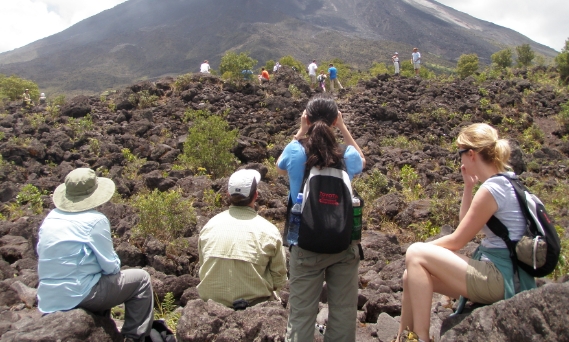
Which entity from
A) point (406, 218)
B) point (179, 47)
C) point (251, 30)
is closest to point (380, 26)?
point (251, 30)

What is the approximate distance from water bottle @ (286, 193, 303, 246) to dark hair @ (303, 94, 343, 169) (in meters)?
0.23

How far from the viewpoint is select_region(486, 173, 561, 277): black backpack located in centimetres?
234

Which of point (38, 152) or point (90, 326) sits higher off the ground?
point (90, 326)

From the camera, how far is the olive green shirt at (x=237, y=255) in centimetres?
298

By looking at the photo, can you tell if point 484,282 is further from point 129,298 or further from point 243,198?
point 129,298

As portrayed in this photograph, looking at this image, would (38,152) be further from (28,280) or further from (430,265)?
(430,265)

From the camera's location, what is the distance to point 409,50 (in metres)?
85.6

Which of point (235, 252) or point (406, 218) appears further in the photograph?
point (406, 218)

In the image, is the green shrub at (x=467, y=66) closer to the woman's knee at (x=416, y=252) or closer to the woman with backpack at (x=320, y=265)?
the woman with backpack at (x=320, y=265)

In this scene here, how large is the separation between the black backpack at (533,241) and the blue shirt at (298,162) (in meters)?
0.83

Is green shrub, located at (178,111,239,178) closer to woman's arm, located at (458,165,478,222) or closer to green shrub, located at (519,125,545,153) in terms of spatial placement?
woman's arm, located at (458,165,478,222)

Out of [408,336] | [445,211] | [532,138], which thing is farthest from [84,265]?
[532,138]

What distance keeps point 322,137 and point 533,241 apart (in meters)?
1.25

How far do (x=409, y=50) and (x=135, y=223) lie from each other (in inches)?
3381
